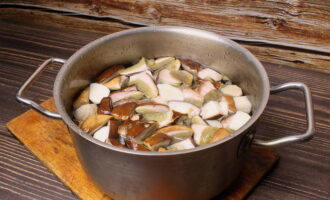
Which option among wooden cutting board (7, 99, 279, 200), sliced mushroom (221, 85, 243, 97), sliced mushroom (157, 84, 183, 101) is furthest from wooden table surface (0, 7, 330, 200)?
sliced mushroom (157, 84, 183, 101)

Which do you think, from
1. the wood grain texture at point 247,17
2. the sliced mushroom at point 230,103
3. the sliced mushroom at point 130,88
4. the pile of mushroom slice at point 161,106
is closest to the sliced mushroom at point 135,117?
the pile of mushroom slice at point 161,106

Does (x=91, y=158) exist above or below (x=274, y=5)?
below

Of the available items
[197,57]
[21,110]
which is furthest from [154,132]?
[21,110]

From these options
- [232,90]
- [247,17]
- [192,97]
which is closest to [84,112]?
[192,97]

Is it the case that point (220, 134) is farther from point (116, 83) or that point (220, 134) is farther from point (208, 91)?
point (116, 83)

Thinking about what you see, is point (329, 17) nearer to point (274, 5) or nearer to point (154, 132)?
point (274, 5)

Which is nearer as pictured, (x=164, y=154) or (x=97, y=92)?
(x=164, y=154)
